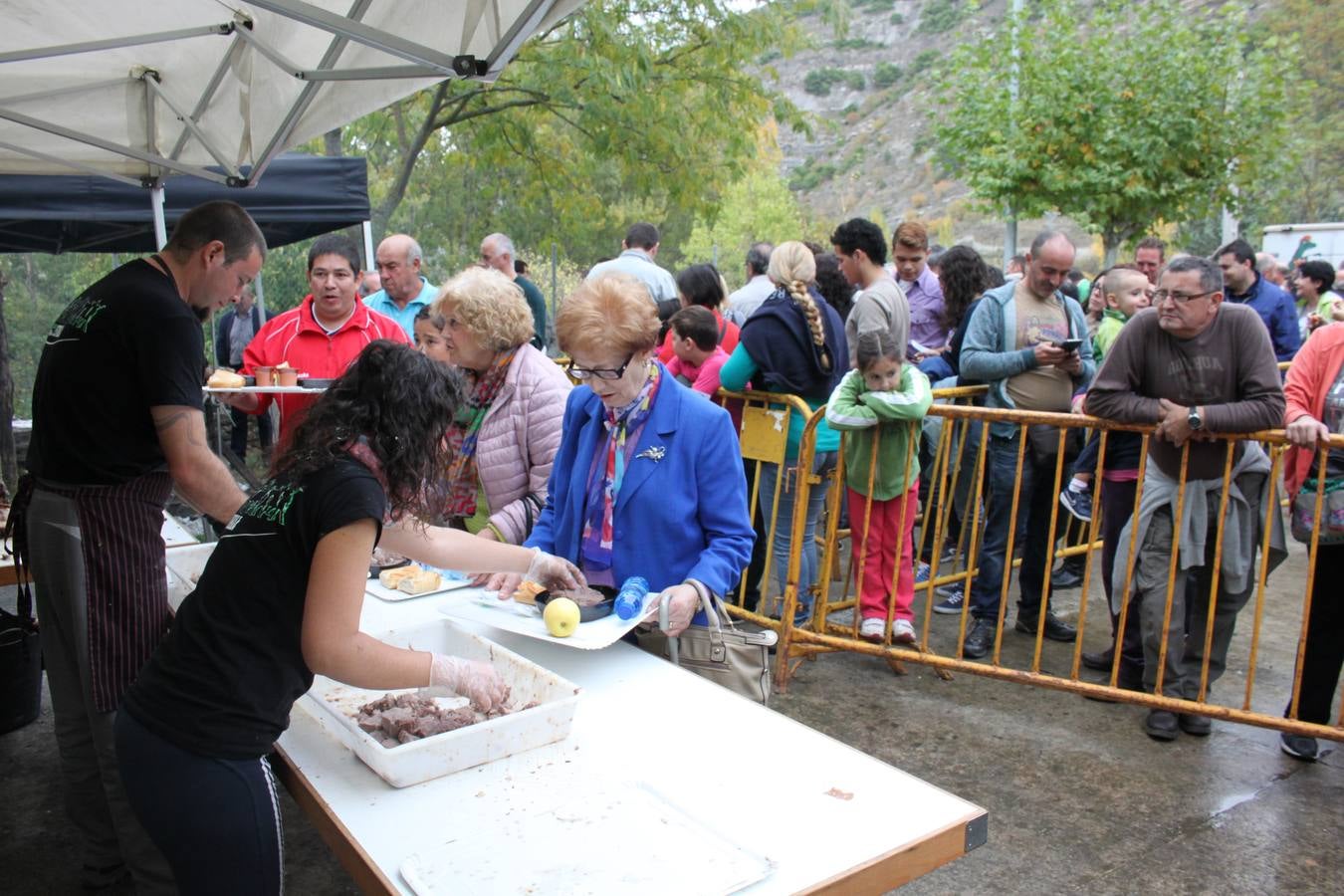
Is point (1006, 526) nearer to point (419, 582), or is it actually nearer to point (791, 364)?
point (791, 364)

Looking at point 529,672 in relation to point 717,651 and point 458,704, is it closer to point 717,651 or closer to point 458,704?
point 458,704

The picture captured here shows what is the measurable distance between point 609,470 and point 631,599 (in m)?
0.44

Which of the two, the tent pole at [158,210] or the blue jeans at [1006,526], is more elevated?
the tent pole at [158,210]

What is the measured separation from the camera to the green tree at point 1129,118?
15367mm

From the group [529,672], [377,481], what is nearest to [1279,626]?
[529,672]

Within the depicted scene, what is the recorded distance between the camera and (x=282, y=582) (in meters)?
1.78

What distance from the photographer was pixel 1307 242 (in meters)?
17.7

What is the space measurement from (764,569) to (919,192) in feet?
210

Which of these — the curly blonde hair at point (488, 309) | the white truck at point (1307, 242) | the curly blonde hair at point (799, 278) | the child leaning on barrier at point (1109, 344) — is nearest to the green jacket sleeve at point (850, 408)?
the curly blonde hair at point (799, 278)

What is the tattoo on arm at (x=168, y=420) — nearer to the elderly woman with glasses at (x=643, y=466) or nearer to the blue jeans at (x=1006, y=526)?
the elderly woman with glasses at (x=643, y=466)

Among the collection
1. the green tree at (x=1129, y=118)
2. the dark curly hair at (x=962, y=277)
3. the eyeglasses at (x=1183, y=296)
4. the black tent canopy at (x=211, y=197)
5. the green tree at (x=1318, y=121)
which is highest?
the green tree at (x=1318, y=121)

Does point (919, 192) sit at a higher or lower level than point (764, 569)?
higher

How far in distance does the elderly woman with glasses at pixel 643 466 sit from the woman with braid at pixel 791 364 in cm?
248

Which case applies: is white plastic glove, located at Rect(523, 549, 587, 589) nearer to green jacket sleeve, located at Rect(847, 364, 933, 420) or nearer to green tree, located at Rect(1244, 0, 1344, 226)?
green jacket sleeve, located at Rect(847, 364, 933, 420)
